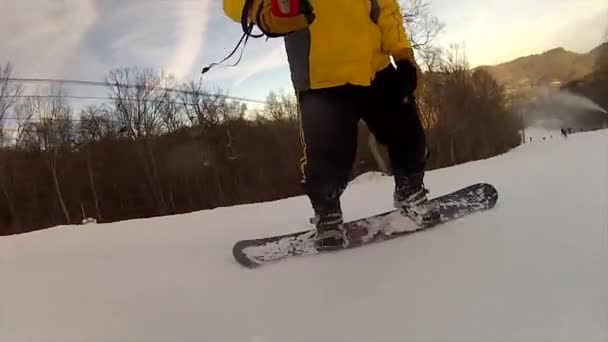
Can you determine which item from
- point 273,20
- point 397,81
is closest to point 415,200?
point 397,81

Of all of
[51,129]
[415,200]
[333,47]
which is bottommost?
[415,200]

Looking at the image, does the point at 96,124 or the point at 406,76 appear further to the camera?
the point at 96,124

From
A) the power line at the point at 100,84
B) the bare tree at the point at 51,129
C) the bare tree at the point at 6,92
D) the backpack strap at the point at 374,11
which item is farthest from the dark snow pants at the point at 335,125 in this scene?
the bare tree at the point at 51,129

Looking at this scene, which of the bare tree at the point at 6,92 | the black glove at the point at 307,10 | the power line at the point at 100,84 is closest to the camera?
the black glove at the point at 307,10

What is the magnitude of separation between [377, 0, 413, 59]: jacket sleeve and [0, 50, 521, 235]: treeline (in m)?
5.07

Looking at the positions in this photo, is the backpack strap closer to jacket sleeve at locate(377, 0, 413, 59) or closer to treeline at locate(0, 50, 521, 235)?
jacket sleeve at locate(377, 0, 413, 59)

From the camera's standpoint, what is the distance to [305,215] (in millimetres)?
1470

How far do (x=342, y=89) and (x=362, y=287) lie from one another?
46cm

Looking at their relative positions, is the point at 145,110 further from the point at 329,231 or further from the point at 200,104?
the point at 329,231

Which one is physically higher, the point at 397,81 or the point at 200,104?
the point at 200,104

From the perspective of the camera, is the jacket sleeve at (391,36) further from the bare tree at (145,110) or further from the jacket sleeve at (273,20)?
the bare tree at (145,110)

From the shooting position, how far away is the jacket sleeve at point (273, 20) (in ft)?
2.98

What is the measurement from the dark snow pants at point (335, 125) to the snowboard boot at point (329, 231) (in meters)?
0.02

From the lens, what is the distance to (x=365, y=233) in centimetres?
105
